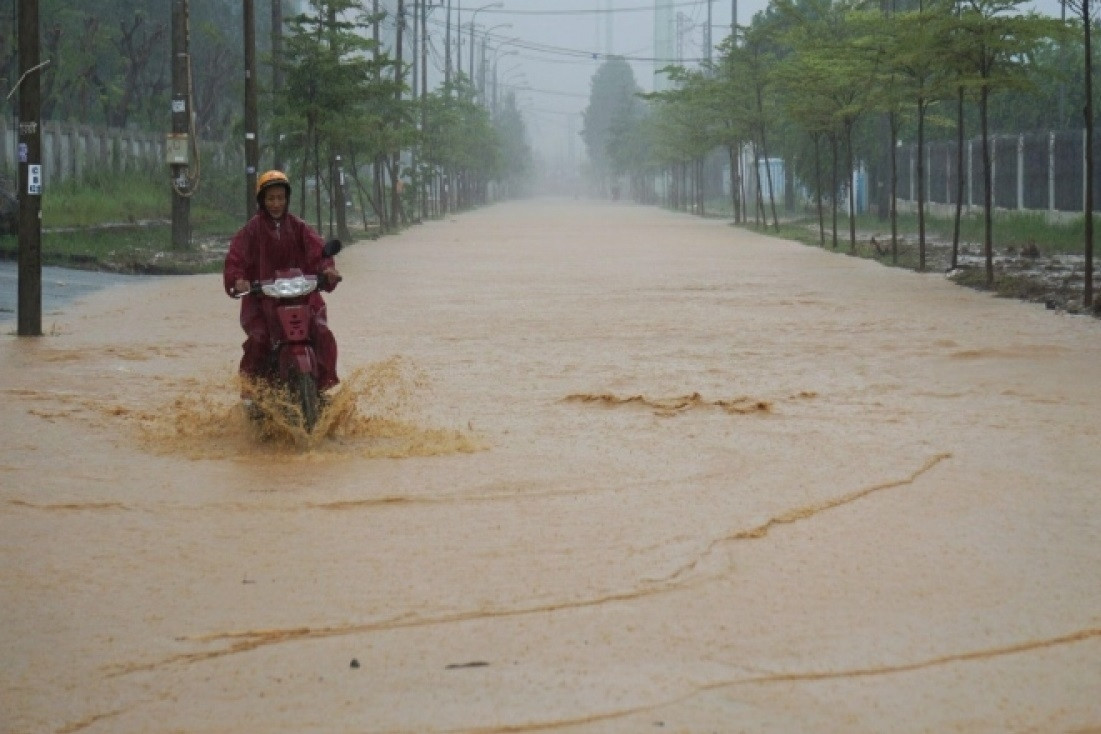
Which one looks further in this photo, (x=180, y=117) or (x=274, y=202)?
(x=180, y=117)

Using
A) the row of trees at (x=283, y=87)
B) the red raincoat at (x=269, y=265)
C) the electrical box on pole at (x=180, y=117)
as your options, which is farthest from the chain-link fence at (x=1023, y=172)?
the red raincoat at (x=269, y=265)

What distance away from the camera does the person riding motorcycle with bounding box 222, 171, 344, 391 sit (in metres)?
11.0

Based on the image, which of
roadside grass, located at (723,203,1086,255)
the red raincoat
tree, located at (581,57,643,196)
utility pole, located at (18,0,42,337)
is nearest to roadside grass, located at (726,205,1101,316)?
roadside grass, located at (723,203,1086,255)

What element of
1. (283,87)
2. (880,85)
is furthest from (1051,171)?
(283,87)

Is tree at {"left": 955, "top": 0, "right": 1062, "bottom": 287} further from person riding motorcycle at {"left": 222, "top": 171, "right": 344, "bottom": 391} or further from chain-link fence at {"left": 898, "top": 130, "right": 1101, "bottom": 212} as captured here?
person riding motorcycle at {"left": 222, "top": 171, "right": 344, "bottom": 391}

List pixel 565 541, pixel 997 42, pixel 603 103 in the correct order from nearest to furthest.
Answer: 1. pixel 565 541
2. pixel 997 42
3. pixel 603 103

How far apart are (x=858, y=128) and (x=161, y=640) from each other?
46320 mm

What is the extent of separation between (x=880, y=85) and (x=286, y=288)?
23.0 meters

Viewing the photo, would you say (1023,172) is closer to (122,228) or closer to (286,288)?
(122,228)

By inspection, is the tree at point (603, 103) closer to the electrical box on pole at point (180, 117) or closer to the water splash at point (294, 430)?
the electrical box on pole at point (180, 117)

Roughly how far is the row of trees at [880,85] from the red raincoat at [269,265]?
10.6m

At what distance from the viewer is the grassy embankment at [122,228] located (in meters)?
28.7

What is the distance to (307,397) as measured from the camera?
1082cm

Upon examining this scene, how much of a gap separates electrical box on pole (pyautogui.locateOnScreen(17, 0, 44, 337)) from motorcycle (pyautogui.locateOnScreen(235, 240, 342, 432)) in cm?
690
